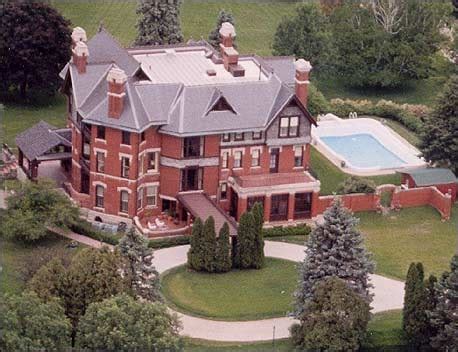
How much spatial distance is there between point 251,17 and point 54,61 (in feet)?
89.5

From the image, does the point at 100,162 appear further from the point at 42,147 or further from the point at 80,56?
the point at 80,56

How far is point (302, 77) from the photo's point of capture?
246 feet

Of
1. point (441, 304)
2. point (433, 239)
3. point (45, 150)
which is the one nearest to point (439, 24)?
point (433, 239)

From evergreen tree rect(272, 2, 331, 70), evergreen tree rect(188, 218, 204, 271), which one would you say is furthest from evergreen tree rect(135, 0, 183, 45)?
evergreen tree rect(188, 218, 204, 271)

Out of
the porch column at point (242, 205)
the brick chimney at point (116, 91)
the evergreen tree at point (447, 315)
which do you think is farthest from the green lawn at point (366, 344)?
the brick chimney at point (116, 91)

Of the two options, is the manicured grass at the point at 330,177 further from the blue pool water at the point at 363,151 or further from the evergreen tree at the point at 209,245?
the evergreen tree at the point at 209,245

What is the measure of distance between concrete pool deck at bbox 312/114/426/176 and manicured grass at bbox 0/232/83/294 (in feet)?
63.1

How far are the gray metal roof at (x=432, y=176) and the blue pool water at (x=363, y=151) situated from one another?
3650 millimetres

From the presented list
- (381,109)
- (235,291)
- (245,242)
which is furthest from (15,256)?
(381,109)

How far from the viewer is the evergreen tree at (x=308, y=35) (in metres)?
91.6

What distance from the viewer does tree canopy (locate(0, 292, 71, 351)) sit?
2173 inches

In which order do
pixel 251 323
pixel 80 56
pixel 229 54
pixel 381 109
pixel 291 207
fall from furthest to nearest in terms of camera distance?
pixel 381 109, pixel 229 54, pixel 291 207, pixel 80 56, pixel 251 323

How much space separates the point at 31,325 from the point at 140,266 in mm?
7561

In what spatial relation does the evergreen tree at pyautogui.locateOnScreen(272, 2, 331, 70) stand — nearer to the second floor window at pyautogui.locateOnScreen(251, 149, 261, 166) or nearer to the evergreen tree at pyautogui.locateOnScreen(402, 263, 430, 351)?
the second floor window at pyautogui.locateOnScreen(251, 149, 261, 166)
